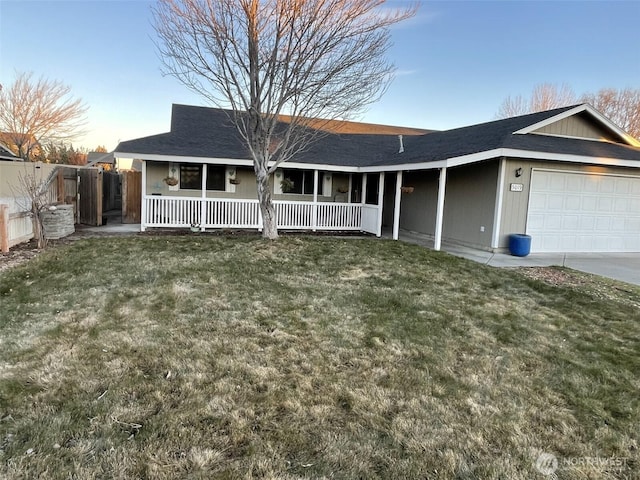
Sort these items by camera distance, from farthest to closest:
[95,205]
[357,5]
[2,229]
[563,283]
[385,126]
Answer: [385,126], [95,205], [357,5], [2,229], [563,283]

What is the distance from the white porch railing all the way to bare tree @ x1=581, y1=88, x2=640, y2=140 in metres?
25.3

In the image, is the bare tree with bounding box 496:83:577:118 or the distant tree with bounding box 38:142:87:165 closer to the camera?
the distant tree with bounding box 38:142:87:165

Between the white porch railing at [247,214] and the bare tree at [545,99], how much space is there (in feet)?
87.4

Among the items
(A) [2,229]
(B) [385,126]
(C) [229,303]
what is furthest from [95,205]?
(B) [385,126]

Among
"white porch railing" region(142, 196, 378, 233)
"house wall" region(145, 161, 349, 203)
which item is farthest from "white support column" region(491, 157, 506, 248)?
"house wall" region(145, 161, 349, 203)

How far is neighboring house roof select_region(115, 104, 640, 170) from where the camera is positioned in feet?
30.9

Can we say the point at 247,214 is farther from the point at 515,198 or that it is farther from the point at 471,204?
the point at 515,198

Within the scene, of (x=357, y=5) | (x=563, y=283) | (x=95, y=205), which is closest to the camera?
(x=563, y=283)

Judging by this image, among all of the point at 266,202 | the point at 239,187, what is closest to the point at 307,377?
the point at 266,202

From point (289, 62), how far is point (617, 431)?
799 centimetres

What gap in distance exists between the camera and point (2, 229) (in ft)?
24.1

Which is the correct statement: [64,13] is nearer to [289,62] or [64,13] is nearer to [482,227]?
[289,62]

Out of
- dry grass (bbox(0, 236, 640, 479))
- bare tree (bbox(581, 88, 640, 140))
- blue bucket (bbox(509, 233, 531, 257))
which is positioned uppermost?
bare tree (bbox(581, 88, 640, 140))

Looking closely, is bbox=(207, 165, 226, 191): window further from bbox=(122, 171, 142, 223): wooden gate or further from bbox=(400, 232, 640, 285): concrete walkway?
bbox=(400, 232, 640, 285): concrete walkway
